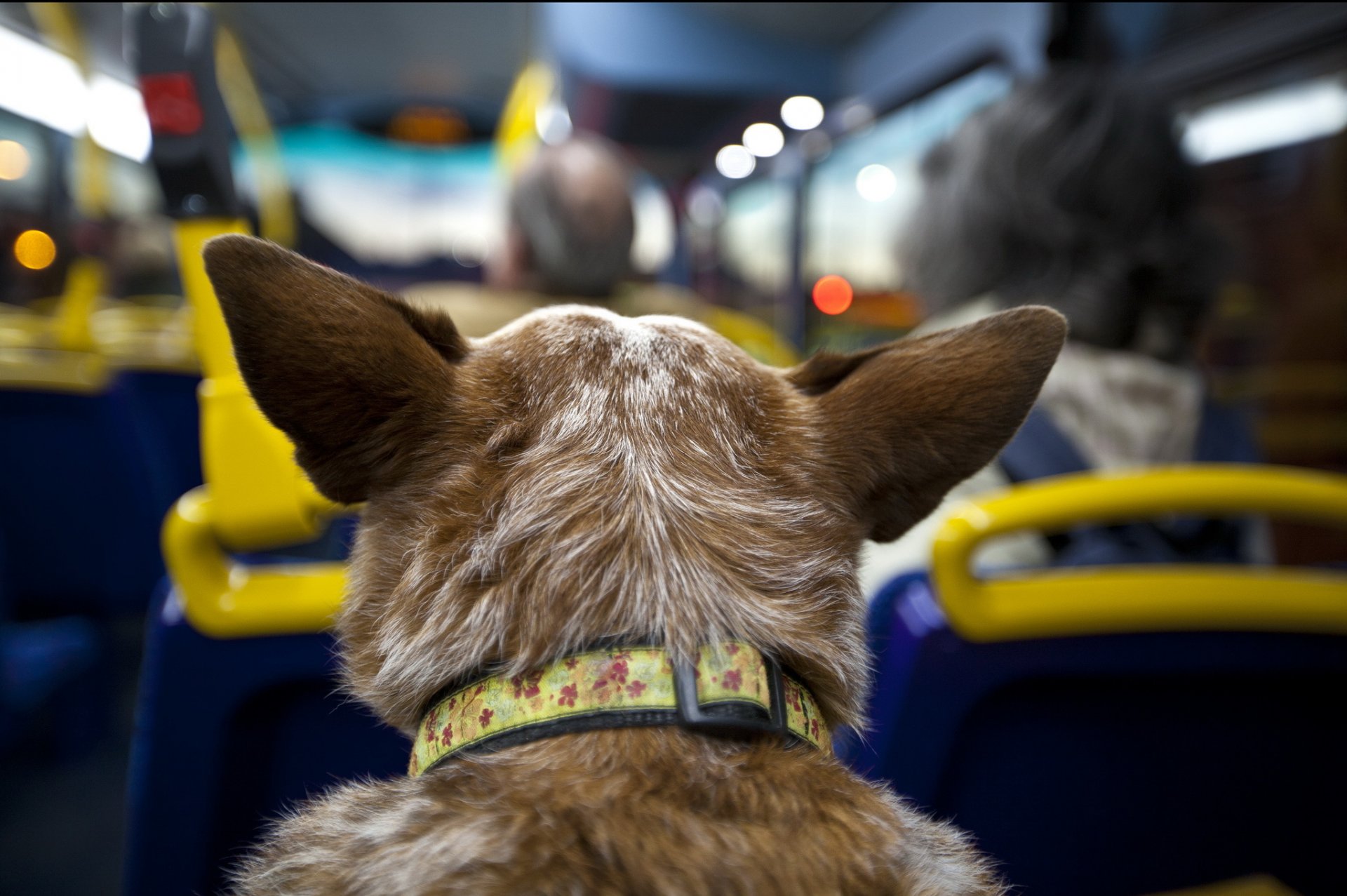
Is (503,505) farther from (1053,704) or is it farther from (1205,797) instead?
(1205,797)

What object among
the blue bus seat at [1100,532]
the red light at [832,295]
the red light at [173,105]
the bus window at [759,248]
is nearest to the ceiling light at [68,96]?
the red light at [173,105]

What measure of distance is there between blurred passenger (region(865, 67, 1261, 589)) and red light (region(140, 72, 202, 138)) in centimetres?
100

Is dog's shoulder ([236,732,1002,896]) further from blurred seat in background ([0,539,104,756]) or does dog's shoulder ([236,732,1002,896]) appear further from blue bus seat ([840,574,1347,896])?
blurred seat in background ([0,539,104,756])

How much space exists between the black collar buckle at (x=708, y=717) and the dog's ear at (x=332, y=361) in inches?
10.2

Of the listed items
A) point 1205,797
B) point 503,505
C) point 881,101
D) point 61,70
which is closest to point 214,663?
point 503,505

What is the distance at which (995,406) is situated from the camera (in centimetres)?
64

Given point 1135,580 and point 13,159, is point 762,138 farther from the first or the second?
point 13,159

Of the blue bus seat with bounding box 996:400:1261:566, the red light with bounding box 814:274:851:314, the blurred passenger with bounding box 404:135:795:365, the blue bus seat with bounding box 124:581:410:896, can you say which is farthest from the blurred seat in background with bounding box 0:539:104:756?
the red light with bounding box 814:274:851:314

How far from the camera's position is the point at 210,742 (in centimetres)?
95

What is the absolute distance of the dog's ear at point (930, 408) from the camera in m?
0.64

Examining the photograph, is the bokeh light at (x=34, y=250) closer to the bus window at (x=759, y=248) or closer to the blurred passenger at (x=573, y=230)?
the blurred passenger at (x=573, y=230)

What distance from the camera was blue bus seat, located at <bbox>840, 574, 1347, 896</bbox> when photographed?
3.05 feet

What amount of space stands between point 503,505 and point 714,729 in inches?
8.2

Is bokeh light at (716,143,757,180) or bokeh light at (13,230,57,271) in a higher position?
bokeh light at (716,143,757,180)
